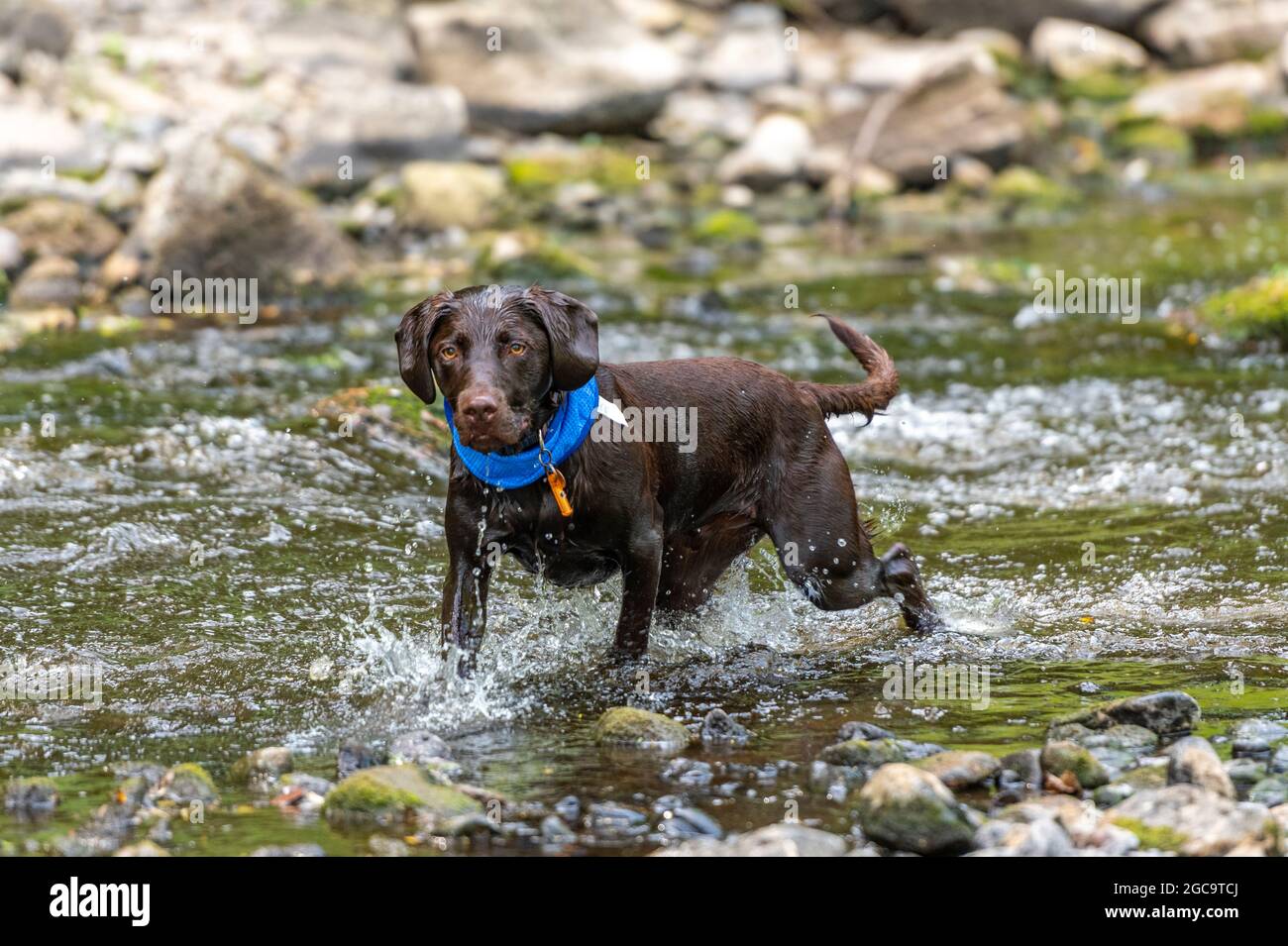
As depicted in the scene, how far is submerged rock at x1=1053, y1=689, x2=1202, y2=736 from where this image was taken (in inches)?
230

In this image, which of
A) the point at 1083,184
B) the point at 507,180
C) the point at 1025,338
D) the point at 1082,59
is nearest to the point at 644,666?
the point at 1025,338

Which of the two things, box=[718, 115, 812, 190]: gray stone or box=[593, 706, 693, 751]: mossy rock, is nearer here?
box=[593, 706, 693, 751]: mossy rock

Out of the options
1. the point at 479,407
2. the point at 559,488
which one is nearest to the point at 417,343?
the point at 479,407

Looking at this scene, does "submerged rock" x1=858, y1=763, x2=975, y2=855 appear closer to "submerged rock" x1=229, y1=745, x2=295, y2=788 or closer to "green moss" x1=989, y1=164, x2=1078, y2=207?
"submerged rock" x1=229, y1=745, x2=295, y2=788

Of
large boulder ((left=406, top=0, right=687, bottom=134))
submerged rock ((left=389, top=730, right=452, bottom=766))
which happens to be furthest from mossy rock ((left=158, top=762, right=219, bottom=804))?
large boulder ((left=406, top=0, right=687, bottom=134))

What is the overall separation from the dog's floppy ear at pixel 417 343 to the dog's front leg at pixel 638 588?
3.42 feet

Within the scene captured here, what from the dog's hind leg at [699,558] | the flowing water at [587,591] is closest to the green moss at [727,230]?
the flowing water at [587,591]

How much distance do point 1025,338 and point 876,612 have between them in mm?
6837

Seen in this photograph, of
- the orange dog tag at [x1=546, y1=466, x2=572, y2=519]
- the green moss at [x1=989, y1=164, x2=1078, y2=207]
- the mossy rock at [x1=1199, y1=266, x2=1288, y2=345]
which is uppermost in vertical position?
the green moss at [x1=989, y1=164, x2=1078, y2=207]

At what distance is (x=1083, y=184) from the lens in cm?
2503

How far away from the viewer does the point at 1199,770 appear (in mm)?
5172

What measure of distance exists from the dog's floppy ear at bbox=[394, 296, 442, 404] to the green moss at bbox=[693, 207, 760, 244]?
14.7 m

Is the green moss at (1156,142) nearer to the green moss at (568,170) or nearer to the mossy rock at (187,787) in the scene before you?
the green moss at (568,170)
